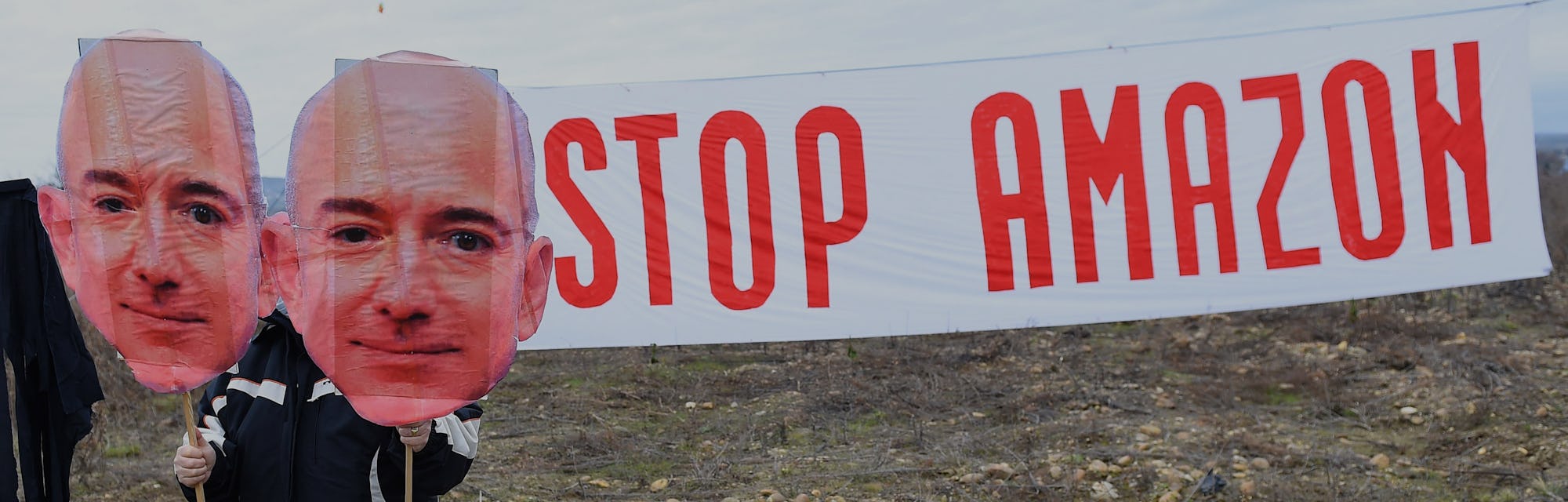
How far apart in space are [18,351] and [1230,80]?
15.7ft

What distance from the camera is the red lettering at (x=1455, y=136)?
5.19m

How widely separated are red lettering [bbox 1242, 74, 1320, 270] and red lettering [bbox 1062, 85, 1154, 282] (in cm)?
53

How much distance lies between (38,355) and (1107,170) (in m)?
4.27

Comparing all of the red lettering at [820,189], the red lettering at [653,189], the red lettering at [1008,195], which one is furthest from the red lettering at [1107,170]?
the red lettering at [653,189]

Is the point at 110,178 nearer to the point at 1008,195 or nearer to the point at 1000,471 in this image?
the point at 1000,471

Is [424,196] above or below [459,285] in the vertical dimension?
above

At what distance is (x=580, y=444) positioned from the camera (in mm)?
5156

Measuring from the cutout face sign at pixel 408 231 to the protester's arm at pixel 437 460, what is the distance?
13 cm

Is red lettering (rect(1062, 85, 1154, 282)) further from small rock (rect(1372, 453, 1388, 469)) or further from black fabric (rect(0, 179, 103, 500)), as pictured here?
black fabric (rect(0, 179, 103, 500))

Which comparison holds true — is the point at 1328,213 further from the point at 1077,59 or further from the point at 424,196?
the point at 424,196

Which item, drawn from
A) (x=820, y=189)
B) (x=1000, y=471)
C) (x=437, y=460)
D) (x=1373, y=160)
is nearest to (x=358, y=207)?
(x=437, y=460)

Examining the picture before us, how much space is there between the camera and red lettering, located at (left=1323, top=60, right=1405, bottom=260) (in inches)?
206

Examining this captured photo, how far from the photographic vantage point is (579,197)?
215 inches

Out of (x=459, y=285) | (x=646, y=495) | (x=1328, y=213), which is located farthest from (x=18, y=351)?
(x=1328, y=213)
